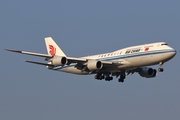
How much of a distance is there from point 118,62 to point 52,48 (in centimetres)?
1777

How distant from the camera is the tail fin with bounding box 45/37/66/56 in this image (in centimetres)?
10162

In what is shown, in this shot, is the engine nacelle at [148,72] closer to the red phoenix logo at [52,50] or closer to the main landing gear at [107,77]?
the main landing gear at [107,77]

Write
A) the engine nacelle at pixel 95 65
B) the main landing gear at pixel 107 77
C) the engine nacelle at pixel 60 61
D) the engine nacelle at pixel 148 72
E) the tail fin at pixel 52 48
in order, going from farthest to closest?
the tail fin at pixel 52 48, the engine nacelle at pixel 148 72, the main landing gear at pixel 107 77, the engine nacelle at pixel 95 65, the engine nacelle at pixel 60 61

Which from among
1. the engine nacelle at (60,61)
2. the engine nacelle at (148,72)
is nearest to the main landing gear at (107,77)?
the engine nacelle at (148,72)

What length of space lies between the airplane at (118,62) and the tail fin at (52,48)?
3.59 m

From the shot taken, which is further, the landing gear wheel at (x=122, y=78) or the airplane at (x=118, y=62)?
the landing gear wheel at (x=122, y=78)

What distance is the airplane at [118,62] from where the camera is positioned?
86125 mm

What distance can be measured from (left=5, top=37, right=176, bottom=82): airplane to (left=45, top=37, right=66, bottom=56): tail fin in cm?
359

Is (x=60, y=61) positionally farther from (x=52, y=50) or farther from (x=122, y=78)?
(x=52, y=50)

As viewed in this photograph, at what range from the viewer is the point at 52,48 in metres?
103

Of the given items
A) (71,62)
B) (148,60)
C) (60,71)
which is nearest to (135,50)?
(148,60)

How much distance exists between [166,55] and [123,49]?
295 inches

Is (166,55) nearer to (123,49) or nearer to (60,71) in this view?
(123,49)

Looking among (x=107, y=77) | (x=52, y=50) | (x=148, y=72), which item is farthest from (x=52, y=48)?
(x=148, y=72)
